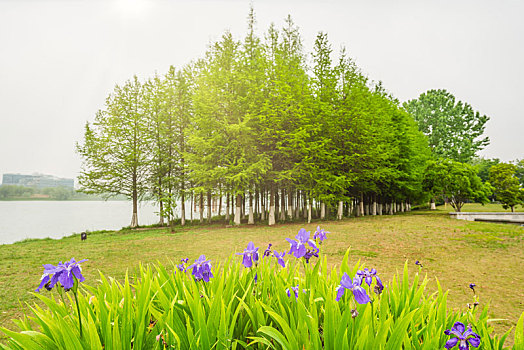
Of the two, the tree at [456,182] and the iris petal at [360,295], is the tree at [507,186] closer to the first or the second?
the tree at [456,182]

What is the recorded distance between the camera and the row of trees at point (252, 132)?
644 inches

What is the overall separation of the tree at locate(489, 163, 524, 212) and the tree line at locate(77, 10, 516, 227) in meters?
9.54

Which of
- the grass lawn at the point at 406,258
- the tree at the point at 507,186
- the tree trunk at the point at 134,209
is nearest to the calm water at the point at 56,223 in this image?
the tree trunk at the point at 134,209

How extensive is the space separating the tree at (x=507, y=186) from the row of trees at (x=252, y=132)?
9.51 metres

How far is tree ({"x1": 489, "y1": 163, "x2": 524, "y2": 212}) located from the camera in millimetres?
24375

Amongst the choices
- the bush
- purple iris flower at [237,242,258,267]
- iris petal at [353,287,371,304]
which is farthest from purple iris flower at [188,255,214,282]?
iris petal at [353,287,371,304]

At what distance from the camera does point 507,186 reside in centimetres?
2539

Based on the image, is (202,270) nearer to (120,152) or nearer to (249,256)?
(249,256)

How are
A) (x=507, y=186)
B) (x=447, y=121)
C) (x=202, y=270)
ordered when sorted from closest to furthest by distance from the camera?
(x=202, y=270) → (x=507, y=186) → (x=447, y=121)

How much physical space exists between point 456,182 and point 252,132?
16.2 meters

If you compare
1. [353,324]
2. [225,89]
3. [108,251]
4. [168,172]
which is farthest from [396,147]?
[353,324]

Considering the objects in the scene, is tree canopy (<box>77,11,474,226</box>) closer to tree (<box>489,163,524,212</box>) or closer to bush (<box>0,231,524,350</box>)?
tree (<box>489,163,524,212</box>)

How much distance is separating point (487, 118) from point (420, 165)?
20012mm

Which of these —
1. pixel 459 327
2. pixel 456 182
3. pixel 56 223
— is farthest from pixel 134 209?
pixel 456 182
